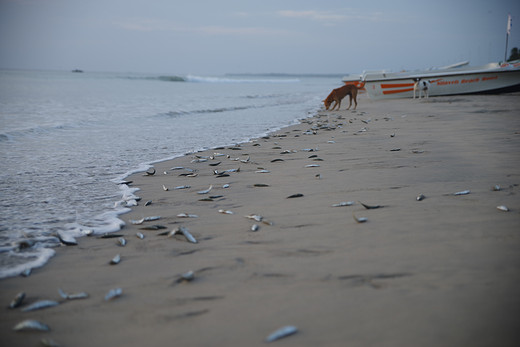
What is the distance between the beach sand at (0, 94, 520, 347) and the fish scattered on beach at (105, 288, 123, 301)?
42 mm

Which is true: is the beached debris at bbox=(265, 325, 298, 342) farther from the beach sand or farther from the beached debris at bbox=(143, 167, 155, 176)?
the beached debris at bbox=(143, 167, 155, 176)

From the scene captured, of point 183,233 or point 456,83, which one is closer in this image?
point 183,233

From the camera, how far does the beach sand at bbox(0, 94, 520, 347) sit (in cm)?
193

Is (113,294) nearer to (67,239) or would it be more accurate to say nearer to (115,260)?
(115,260)

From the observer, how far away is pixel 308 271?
99.2 inches

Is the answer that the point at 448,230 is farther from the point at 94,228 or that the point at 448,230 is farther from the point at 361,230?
the point at 94,228

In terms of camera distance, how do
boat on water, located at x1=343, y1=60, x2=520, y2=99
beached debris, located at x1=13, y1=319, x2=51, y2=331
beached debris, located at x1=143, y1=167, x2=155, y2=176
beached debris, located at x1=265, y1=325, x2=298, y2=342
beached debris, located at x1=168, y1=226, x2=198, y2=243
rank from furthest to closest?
boat on water, located at x1=343, y1=60, x2=520, y2=99, beached debris, located at x1=143, y1=167, x2=155, y2=176, beached debris, located at x1=168, y1=226, x2=198, y2=243, beached debris, located at x1=13, y1=319, x2=51, y2=331, beached debris, located at x1=265, y1=325, x2=298, y2=342

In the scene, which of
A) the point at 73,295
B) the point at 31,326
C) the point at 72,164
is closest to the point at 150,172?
the point at 72,164

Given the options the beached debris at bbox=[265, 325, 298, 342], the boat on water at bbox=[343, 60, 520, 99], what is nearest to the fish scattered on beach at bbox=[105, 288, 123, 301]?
the beached debris at bbox=[265, 325, 298, 342]

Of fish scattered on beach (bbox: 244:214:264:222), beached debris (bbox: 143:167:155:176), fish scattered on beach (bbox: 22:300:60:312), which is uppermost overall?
fish scattered on beach (bbox: 244:214:264:222)

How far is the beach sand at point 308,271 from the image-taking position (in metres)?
1.93

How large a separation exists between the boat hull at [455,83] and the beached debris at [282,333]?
21726 millimetres

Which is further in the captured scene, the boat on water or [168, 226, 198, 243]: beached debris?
the boat on water

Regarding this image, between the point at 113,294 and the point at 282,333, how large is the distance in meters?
1.15
